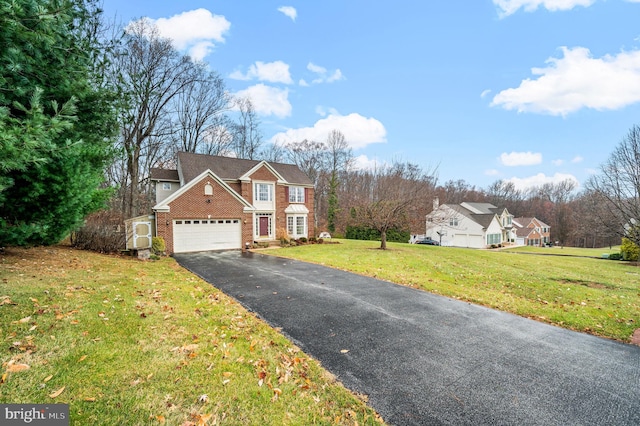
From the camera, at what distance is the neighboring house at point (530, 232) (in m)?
52.2

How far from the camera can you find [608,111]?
59.6ft

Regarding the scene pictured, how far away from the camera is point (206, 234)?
683 inches

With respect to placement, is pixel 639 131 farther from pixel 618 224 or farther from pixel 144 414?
pixel 144 414

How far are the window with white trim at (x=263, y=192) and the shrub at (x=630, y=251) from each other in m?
27.9

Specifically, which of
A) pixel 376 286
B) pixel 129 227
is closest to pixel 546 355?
pixel 376 286

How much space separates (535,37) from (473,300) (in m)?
14.6

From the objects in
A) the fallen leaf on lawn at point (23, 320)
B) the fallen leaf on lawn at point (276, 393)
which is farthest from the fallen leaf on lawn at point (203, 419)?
the fallen leaf on lawn at point (23, 320)

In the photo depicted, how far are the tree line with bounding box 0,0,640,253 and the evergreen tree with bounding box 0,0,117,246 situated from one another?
0.08ft

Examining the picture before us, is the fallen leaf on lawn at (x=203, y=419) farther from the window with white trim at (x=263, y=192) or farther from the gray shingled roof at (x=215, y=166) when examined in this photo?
the window with white trim at (x=263, y=192)

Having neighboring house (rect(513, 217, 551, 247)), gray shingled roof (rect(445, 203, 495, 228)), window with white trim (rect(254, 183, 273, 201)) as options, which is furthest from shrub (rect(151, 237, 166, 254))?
neighboring house (rect(513, 217, 551, 247))

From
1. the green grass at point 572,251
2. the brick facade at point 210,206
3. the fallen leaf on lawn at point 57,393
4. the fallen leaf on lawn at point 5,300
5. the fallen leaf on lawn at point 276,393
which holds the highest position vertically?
the brick facade at point 210,206

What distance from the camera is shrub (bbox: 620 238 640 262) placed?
2051cm

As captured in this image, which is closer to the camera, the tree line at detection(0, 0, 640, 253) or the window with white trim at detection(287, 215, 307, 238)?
the tree line at detection(0, 0, 640, 253)

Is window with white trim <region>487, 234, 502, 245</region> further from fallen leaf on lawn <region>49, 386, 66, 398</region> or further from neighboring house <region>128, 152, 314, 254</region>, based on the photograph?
fallen leaf on lawn <region>49, 386, 66, 398</region>
